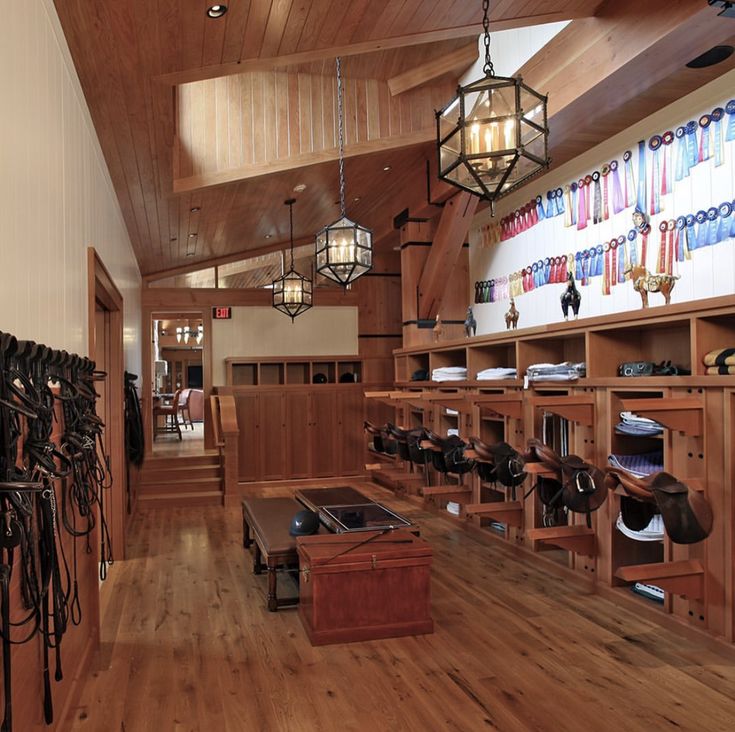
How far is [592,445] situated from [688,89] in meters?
2.66

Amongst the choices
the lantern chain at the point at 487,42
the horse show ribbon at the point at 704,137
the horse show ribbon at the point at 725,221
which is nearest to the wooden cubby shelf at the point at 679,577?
the horse show ribbon at the point at 725,221

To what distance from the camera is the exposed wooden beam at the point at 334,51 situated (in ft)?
11.9

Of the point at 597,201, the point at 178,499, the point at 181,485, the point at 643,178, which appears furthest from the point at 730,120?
the point at 181,485

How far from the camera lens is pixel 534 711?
285 centimetres

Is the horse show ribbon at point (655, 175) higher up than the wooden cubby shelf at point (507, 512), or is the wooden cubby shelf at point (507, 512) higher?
the horse show ribbon at point (655, 175)

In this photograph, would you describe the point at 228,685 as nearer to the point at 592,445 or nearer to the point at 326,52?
the point at 592,445

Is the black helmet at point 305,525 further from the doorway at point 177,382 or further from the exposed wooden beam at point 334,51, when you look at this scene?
the doorway at point 177,382

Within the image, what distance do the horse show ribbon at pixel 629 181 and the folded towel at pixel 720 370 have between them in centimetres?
254

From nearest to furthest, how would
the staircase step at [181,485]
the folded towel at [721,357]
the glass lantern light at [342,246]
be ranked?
the folded towel at [721,357], the glass lantern light at [342,246], the staircase step at [181,485]

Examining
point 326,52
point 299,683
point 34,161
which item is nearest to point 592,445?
point 299,683

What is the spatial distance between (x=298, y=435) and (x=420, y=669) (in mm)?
6953

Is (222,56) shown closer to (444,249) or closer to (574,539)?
(574,539)

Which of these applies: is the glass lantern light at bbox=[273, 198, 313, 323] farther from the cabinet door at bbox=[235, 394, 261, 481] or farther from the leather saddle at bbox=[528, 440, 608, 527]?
the leather saddle at bbox=[528, 440, 608, 527]

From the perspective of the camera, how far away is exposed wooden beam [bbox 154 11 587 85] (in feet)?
11.9
